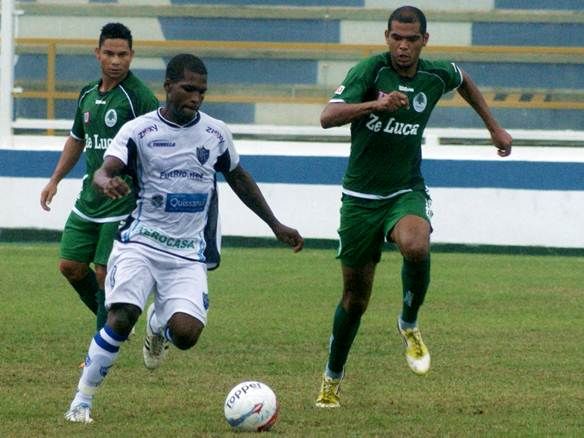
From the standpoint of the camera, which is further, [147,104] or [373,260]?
[147,104]

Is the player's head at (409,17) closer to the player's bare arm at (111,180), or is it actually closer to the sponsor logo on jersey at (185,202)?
the sponsor logo on jersey at (185,202)

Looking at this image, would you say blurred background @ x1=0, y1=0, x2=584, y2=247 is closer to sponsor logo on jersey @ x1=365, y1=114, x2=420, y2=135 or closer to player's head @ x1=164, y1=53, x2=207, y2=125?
sponsor logo on jersey @ x1=365, y1=114, x2=420, y2=135

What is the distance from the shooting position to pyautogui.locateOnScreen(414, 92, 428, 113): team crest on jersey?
8227 millimetres

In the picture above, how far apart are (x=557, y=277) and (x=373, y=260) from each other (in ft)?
22.9

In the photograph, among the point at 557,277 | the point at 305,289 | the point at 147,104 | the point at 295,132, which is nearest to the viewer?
the point at 147,104

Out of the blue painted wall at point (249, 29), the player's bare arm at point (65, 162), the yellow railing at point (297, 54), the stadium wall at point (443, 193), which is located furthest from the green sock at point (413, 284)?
the blue painted wall at point (249, 29)

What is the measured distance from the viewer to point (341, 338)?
819 cm

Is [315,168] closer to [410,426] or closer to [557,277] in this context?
[557,277]

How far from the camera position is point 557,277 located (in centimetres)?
1485

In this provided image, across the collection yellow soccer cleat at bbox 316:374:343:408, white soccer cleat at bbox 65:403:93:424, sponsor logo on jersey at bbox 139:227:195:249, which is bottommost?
yellow soccer cleat at bbox 316:374:343:408

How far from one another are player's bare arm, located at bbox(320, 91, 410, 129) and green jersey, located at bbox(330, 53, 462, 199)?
0.49 ft

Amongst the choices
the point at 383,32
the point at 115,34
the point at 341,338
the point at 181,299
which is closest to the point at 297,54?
the point at 383,32

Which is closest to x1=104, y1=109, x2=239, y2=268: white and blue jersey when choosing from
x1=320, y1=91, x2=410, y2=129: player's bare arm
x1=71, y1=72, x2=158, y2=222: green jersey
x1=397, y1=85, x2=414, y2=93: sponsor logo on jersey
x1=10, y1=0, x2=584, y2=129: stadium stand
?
x1=320, y1=91, x2=410, y2=129: player's bare arm

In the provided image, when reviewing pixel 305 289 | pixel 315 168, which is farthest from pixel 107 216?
pixel 315 168
